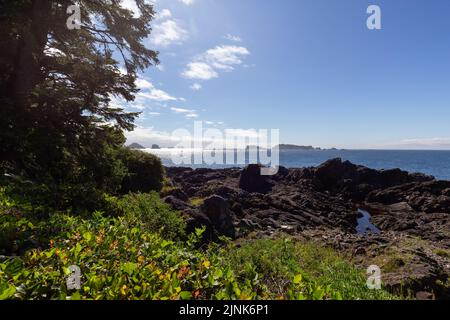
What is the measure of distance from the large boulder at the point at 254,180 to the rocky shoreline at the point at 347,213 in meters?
0.15

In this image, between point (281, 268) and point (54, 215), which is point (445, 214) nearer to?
point (281, 268)

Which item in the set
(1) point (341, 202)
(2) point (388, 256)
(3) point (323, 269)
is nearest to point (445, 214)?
(1) point (341, 202)

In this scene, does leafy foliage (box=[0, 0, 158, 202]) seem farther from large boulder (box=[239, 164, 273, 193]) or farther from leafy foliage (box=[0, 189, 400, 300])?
large boulder (box=[239, 164, 273, 193])

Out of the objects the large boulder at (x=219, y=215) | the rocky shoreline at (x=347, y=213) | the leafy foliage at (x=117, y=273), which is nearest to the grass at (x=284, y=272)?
the leafy foliage at (x=117, y=273)

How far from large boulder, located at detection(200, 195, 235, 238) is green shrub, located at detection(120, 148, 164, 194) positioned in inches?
234

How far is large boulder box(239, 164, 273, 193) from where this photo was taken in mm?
43875

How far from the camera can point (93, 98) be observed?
1135cm

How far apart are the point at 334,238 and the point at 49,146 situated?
1633cm

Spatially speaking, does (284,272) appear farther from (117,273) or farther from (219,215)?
(219,215)

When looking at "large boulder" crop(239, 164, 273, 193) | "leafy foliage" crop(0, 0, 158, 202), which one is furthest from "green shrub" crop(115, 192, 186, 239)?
"large boulder" crop(239, 164, 273, 193)

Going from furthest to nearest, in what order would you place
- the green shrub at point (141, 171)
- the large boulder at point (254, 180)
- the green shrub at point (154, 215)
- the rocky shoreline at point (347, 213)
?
the large boulder at point (254, 180) < the green shrub at point (141, 171) < the rocky shoreline at point (347, 213) < the green shrub at point (154, 215)

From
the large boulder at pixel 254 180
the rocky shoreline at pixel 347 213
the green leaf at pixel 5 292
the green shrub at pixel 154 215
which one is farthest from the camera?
the large boulder at pixel 254 180

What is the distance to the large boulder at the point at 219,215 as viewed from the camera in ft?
48.1

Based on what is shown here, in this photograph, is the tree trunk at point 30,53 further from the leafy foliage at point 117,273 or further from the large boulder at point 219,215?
the large boulder at point 219,215
